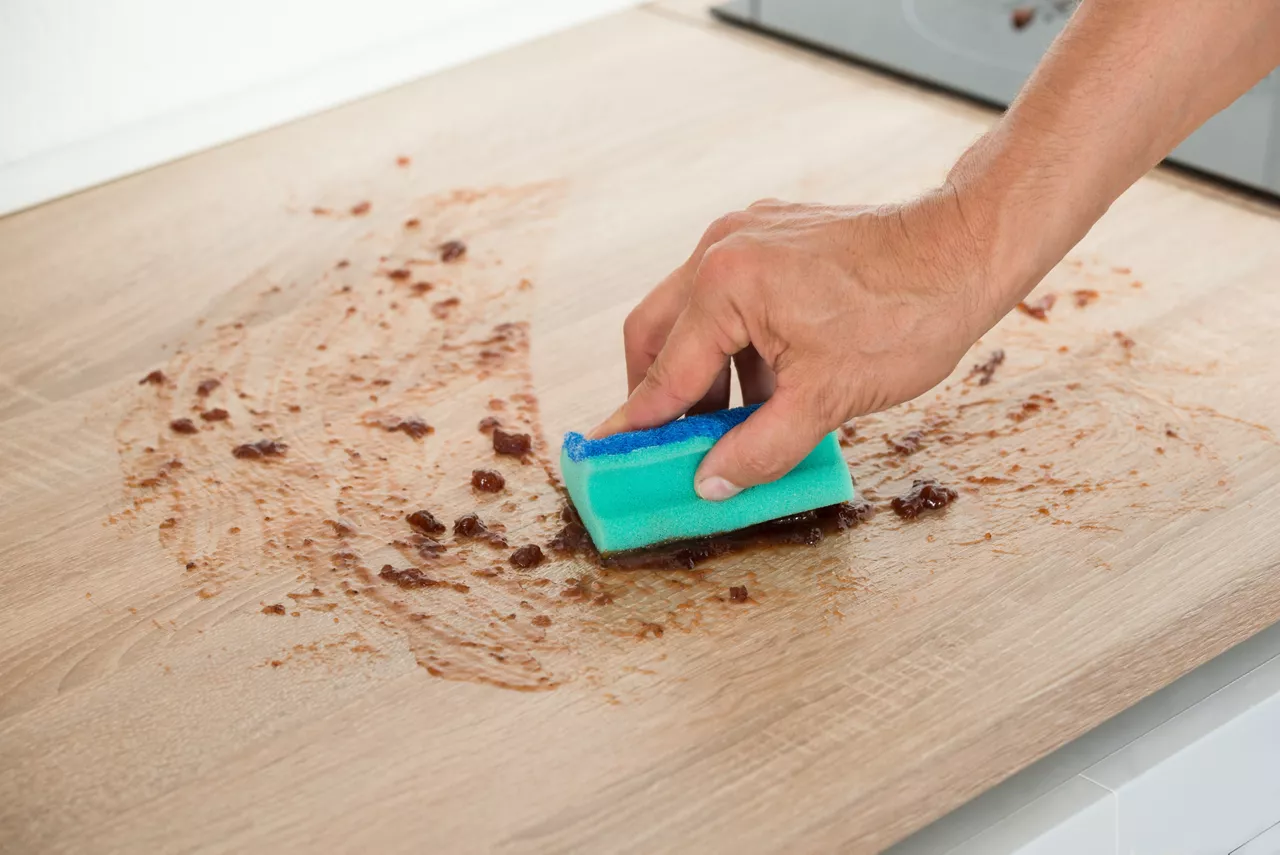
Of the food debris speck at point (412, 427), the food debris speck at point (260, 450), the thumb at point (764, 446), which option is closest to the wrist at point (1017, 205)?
the thumb at point (764, 446)

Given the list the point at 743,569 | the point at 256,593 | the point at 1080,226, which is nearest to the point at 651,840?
the point at 743,569

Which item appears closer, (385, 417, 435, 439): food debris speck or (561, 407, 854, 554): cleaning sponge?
(561, 407, 854, 554): cleaning sponge

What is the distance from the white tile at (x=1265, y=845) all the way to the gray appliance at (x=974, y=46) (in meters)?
0.77

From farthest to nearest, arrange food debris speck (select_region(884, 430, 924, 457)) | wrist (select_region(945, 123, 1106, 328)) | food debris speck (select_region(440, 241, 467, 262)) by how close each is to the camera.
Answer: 1. food debris speck (select_region(440, 241, 467, 262))
2. food debris speck (select_region(884, 430, 924, 457))
3. wrist (select_region(945, 123, 1106, 328))

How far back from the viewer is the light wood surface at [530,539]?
0.88 metres

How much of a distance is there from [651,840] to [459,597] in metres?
0.28

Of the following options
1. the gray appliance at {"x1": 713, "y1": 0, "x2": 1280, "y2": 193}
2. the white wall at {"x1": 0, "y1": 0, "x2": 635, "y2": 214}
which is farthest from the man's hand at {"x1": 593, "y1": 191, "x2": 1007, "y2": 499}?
the white wall at {"x1": 0, "y1": 0, "x2": 635, "y2": 214}

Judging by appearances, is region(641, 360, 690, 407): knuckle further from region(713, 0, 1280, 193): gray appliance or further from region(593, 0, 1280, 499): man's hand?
region(713, 0, 1280, 193): gray appliance

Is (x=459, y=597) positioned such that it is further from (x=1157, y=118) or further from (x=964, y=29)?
(x=964, y=29)

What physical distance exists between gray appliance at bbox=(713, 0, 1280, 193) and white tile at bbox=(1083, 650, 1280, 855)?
767 millimetres

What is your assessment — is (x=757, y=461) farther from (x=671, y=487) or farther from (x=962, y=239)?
(x=962, y=239)

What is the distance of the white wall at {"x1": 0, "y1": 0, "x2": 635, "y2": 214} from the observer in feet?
5.37

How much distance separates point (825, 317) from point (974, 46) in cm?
100

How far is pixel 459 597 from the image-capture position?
1039 mm
